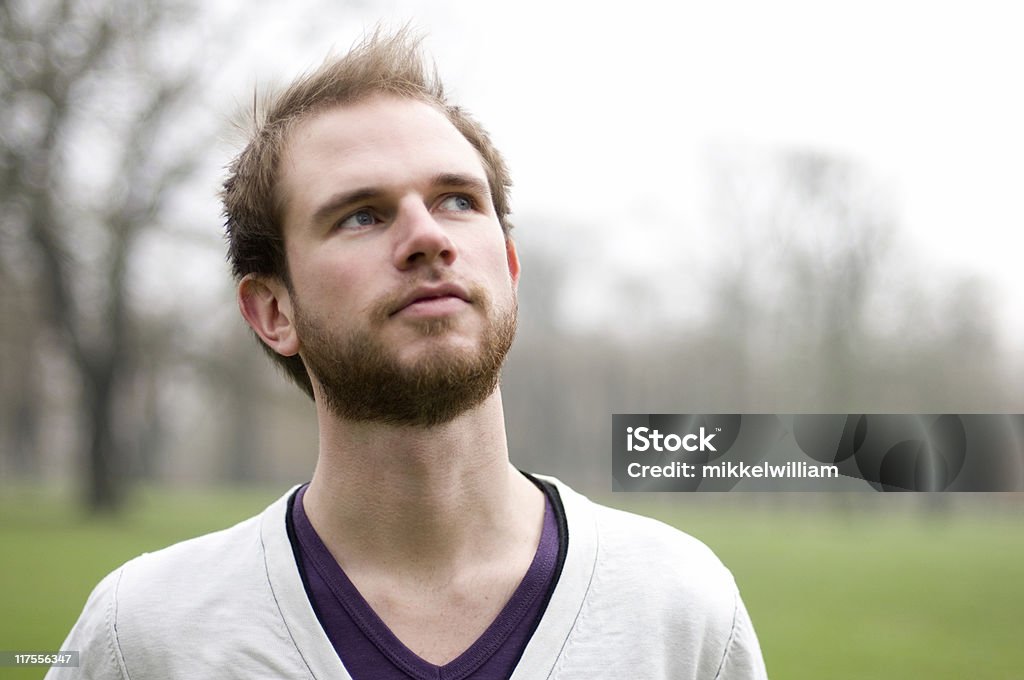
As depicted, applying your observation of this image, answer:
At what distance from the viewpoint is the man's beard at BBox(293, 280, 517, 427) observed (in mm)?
1196

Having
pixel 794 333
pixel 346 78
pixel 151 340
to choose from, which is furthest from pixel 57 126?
pixel 346 78

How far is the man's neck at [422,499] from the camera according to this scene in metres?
1.27

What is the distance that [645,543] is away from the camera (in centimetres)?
131

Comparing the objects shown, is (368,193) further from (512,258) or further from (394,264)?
(512,258)

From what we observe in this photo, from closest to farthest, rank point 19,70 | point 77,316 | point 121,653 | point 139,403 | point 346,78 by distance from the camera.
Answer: point 121,653, point 346,78, point 19,70, point 77,316, point 139,403

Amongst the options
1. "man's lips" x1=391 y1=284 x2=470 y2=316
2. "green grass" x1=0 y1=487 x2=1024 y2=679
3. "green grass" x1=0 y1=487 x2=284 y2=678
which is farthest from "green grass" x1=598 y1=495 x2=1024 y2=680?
"man's lips" x1=391 y1=284 x2=470 y2=316

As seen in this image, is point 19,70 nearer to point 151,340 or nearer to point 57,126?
point 57,126

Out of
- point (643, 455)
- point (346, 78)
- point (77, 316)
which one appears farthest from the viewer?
point (77, 316)

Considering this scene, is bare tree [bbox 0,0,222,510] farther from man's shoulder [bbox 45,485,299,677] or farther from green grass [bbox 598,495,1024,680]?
A: man's shoulder [bbox 45,485,299,677]

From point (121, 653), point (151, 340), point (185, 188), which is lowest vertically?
point (151, 340)

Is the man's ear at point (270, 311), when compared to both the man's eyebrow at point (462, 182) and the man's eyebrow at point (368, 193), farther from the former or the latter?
the man's eyebrow at point (462, 182)

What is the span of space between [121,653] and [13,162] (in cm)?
847

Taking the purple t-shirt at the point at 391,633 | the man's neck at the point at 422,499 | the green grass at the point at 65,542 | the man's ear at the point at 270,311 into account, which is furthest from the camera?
the green grass at the point at 65,542

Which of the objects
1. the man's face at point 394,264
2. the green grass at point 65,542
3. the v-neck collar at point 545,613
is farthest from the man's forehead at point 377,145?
the green grass at point 65,542
